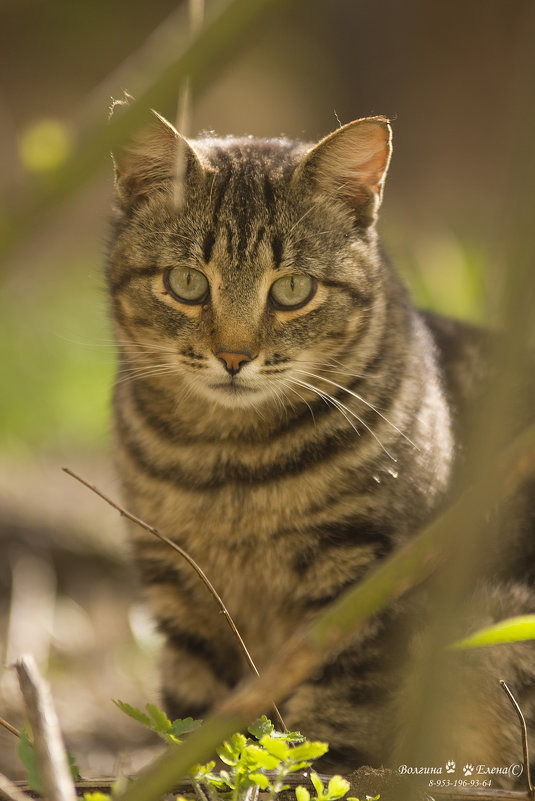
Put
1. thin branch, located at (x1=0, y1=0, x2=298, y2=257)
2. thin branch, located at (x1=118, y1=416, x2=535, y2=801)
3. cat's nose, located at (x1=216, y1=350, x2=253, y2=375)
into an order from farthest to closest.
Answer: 1. cat's nose, located at (x1=216, y1=350, x2=253, y2=375)
2. thin branch, located at (x1=118, y1=416, x2=535, y2=801)
3. thin branch, located at (x1=0, y1=0, x2=298, y2=257)

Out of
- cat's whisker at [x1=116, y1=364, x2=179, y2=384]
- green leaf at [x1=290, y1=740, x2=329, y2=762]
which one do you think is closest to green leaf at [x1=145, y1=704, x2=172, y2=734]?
green leaf at [x1=290, y1=740, x2=329, y2=762]

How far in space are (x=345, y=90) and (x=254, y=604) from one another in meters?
7.30

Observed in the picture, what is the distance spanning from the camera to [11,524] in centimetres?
357

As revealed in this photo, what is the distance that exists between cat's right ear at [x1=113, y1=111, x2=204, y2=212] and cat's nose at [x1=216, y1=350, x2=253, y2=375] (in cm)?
42

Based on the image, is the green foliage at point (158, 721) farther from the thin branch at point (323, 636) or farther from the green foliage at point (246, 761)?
the thin branch at point (323, 636)

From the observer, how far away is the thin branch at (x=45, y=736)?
0.97 metres

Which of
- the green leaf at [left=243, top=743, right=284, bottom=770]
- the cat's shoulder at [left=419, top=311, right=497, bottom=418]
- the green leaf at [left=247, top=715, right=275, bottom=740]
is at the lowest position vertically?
the green leaf at [left=247, top=715, right=275, bottom=740]

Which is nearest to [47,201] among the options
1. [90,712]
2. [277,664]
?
[277,664]

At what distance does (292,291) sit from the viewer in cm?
205

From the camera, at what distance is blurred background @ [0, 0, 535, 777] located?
91 cm

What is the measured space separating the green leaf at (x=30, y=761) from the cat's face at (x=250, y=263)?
3.03 feet

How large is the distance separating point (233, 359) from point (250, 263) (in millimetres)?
236

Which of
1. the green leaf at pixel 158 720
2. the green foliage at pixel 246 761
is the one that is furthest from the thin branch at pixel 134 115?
the green leaf at pixel 158 720

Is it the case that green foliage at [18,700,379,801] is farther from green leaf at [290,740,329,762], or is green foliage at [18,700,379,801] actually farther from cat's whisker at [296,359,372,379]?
cat's whisker at [296,359,372,379]
